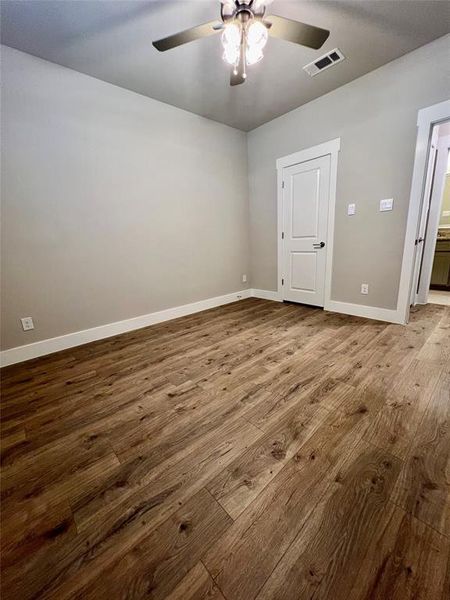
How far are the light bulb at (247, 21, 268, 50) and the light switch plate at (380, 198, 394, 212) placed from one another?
6.30 ft

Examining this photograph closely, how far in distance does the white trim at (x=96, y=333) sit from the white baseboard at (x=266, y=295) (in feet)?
2.31

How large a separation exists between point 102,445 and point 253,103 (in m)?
3.75

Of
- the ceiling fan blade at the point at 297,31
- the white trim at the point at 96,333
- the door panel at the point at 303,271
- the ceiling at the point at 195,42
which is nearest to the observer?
the ceiling fan blade at the point at 297,31

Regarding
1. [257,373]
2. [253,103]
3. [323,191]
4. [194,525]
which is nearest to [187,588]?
[194,525]

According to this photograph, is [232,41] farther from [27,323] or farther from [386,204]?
[27,323]

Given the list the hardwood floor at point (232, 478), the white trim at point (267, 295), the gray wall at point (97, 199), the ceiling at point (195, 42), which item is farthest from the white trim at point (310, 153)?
the hardwood floor at point (232, 478)

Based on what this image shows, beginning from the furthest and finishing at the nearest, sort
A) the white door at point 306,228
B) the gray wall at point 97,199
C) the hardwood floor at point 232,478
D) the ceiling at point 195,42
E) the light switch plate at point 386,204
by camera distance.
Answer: the white door at point 306,228, the light switch plate at point 386,204, the gray wall at point 97,199, the ceiling at point 195,42, the hardwood floor at point 232,478

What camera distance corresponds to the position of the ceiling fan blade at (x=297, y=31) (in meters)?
1.39

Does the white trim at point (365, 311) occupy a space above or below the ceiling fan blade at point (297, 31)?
below

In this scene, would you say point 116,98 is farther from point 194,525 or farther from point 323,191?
point 194,525

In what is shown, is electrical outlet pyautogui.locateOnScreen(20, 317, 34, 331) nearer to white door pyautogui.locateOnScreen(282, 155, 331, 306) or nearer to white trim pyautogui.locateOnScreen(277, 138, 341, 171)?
white door pyautogui.locateOnScreen(282, 155, 331, 306)

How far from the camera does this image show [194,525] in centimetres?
85

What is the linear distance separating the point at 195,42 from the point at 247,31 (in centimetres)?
71

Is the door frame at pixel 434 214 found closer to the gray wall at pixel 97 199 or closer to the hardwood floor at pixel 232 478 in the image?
the hardwood floor at pixel 232 478
